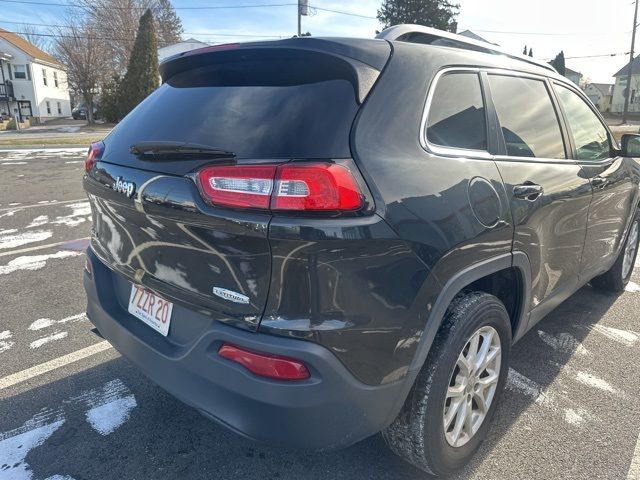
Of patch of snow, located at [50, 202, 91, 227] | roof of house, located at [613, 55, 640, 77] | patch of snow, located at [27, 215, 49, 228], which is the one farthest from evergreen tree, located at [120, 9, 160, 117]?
roof of house, located at [613, 55, 640, 77]

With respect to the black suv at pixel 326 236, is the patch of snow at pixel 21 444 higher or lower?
lower

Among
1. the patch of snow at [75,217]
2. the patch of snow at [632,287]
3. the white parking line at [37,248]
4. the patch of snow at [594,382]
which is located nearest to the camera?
the patch of snow at [594,382]

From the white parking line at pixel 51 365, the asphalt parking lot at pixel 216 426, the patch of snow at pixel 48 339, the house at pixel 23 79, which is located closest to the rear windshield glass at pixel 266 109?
the asphalt parking lot at pixel 216 426

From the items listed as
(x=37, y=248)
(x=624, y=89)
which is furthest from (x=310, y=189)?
(x=624, y=89)

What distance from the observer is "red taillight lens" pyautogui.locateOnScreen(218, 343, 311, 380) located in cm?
166

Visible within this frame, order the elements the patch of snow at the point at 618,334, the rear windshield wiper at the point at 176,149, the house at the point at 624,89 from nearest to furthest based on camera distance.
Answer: the rear windshield wiper at the point at 176,149 < the patch of snow at the point at 618,334 < the house at the point at 624,89

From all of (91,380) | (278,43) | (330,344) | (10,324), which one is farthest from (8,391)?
(278,43)

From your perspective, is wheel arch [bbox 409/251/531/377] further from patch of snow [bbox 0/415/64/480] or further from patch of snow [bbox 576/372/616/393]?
patch of snow [bbox 0/415/64/480]

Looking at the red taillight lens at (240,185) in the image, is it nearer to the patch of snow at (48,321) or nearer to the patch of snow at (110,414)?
the patch of snow at (110,414)

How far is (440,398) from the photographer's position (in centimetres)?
202

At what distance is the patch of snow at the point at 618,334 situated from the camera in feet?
11.8

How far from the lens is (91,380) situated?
2.97 metres

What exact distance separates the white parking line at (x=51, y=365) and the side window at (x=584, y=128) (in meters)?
3.42

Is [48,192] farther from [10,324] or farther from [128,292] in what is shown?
[128,292]
